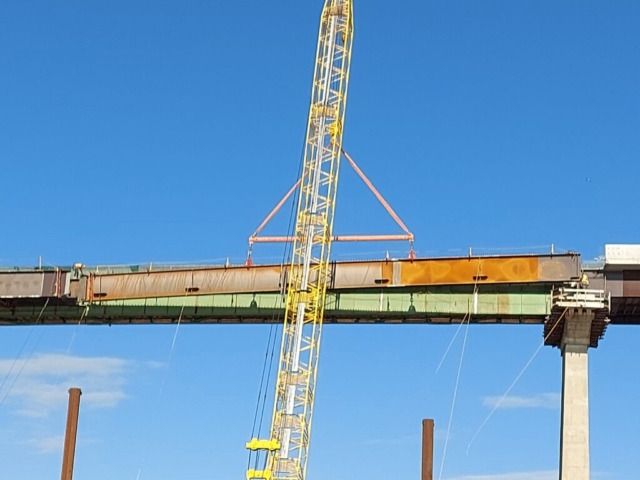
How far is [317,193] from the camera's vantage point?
103125 mm

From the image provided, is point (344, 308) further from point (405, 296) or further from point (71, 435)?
point (71, 435)

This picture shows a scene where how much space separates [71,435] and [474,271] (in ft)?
113

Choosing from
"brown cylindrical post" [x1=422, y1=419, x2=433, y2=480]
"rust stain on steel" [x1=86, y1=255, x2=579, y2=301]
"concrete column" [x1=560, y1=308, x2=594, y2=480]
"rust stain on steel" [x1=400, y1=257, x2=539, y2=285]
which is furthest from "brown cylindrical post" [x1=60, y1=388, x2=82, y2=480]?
"concrete column" [x1=560, y1=308, x2=594, y2=480]

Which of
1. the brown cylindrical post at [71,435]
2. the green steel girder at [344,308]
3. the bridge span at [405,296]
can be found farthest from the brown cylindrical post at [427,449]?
the green steel girder at [344,308]

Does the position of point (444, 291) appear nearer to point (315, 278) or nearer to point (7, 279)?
point (315, 278)

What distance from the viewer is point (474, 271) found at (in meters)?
94.8

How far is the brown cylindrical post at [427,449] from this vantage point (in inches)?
2672

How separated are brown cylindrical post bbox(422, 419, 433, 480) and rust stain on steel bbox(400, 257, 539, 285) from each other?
2730 centimetres

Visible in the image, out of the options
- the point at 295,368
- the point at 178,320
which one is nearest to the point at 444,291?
the point at 295,368

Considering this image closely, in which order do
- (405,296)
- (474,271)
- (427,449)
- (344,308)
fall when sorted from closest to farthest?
(427,449) < (474,271) < (405,296) < (344,308)

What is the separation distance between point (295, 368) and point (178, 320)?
469 inches

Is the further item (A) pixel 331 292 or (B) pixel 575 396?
(A) pixel 331 292

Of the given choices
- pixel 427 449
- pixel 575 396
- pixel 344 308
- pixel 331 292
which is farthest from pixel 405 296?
pixel 427 449

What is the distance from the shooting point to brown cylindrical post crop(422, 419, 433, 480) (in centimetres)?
6788
